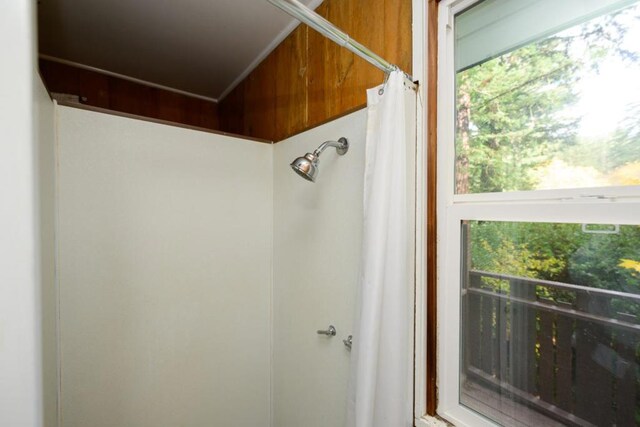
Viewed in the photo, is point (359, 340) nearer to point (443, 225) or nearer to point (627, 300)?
point (443, 225)

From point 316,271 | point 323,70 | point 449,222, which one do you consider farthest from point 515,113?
point 316,271

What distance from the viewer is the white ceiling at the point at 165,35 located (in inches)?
54.2

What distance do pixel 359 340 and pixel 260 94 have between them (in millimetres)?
1678

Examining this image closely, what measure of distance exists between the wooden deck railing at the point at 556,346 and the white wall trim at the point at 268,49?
149 centimetres

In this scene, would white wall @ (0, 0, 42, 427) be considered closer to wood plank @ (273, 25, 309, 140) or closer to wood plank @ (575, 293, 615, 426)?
wood plank @ (273, 25, 309, 140)

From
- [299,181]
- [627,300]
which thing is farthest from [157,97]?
[627,300]

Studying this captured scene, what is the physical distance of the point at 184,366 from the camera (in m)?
1.31

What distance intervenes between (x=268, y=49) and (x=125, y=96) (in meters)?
1.32

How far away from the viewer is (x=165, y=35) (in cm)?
160

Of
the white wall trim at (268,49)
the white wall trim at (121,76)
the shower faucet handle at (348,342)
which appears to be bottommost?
the shower faucet handle at (348,342)

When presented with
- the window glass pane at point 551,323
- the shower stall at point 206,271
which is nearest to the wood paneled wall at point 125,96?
the shower stall at point 206,271

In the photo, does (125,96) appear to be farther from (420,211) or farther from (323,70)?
(420,211)

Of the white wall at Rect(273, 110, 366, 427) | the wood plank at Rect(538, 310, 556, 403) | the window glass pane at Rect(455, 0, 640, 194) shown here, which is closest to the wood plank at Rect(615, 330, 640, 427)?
the wood plank at Rect(538, 310, 556, 403)

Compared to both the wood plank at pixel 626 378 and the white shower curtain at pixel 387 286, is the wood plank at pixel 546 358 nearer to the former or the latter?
the wood plank at pixel 626 378
